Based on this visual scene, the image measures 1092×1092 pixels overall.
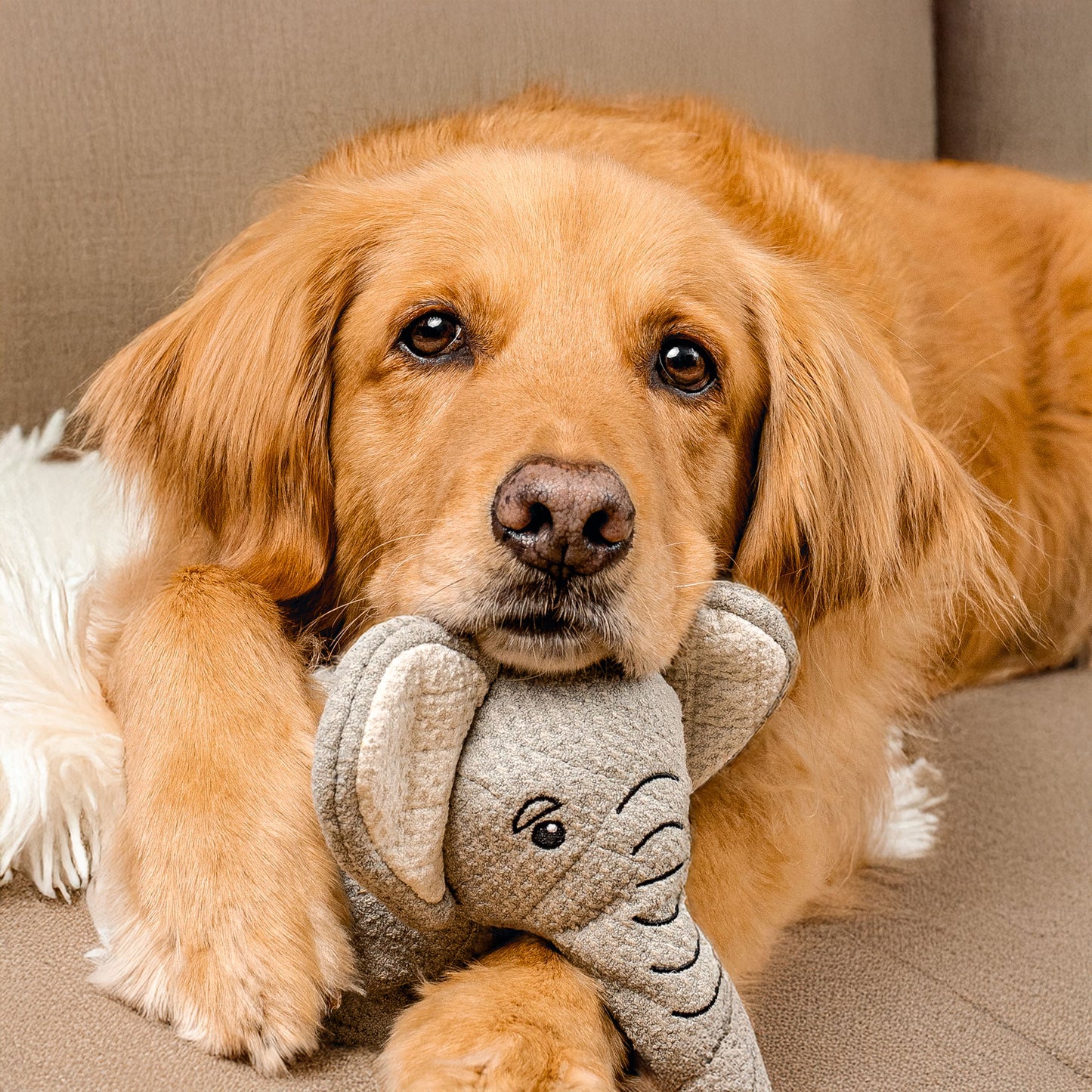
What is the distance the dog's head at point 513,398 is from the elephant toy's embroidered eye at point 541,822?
27 cm

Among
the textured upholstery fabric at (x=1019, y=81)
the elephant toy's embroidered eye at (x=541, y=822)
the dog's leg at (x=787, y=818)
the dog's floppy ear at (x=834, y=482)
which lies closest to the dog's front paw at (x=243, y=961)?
the elephant toy's embroidered eye at (x=541, y=822)

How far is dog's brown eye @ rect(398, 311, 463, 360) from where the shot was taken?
167 cm

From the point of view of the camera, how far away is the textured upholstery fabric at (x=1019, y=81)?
3369 mm

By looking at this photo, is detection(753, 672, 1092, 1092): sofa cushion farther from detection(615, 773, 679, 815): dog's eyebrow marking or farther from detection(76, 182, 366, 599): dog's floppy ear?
detection(76, 182, 366, 599): dog's floppy ear

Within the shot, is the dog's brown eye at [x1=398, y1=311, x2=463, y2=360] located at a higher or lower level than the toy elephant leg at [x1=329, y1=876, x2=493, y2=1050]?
higher

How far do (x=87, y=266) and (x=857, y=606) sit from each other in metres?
1.92

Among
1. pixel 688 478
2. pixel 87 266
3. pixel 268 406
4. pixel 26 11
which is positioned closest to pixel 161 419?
pixel 268 406

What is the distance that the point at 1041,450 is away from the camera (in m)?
2.92

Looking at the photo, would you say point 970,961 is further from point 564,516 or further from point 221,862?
point 221,862

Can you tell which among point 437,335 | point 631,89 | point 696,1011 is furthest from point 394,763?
point 631,89

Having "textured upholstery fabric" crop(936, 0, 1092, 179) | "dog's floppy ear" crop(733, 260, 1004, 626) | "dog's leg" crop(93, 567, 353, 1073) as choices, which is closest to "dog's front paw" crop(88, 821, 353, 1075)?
"dog's leg" crop(93, 567, 353, 1073)

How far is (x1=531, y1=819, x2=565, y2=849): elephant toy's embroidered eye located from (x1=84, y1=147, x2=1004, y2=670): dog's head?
28cm

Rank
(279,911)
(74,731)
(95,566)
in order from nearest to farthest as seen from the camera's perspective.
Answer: (279,911)
(74,731)
(95,566)

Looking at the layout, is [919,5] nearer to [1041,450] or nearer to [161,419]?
[1041,450]
